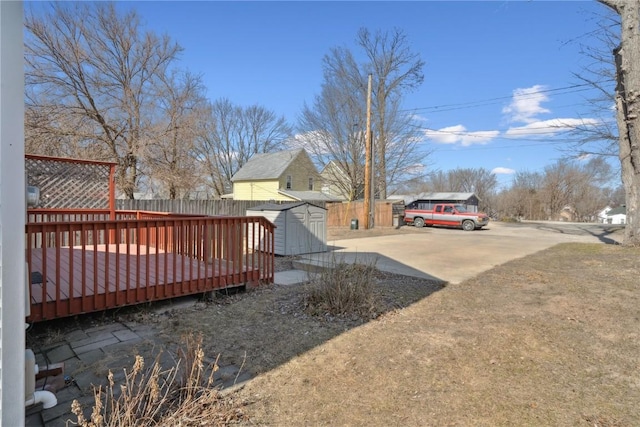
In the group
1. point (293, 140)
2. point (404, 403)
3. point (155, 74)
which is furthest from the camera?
point (293, 140)

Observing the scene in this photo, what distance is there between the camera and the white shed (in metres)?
8.43

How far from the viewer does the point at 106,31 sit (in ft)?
52.6

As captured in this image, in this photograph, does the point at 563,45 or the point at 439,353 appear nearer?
the point at 439,353

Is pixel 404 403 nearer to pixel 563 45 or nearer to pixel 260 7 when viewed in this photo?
pixel 260 7

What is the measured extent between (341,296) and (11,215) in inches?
126

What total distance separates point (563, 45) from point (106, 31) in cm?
1835

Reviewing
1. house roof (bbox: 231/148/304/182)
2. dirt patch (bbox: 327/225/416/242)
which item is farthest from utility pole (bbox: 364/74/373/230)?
house roof (bbox: 231/148/304/182)

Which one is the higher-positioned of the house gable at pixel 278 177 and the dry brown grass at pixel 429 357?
the house gable at pixel 278 177

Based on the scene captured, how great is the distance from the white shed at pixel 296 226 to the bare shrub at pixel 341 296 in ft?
13.3

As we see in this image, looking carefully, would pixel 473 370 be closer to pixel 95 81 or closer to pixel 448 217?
pixel 448 217

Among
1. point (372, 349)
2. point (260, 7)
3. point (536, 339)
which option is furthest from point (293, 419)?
point (260, 7)

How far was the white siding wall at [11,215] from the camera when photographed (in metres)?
1.38

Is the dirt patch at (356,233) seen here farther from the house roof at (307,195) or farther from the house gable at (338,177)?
the house roof at (307,195)

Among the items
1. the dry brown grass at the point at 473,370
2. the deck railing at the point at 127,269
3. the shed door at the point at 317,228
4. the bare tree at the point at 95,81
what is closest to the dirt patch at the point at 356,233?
the shed door at the point at 317,228
